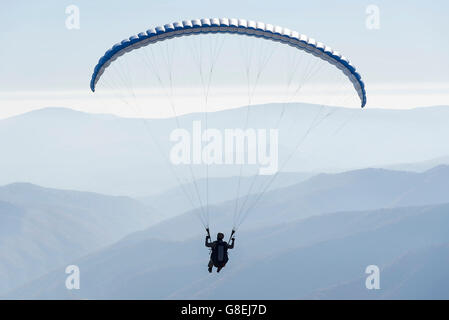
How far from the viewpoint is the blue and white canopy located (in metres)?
24.0

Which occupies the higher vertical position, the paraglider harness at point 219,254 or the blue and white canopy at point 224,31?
the blue and white canopy at point 224,31

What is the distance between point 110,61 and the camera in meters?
26.3

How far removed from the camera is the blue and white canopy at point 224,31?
78.9 feet

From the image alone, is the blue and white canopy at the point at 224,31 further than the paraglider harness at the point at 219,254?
No

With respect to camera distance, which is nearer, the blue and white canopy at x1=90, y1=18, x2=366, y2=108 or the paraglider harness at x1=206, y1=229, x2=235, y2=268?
the blue and white canopy at x1=90, y1=18, x2=366, y2=108

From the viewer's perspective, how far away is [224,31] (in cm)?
2433

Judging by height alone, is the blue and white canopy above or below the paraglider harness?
above
